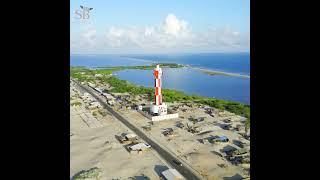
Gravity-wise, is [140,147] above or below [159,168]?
above

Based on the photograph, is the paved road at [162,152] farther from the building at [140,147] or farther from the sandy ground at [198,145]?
the building at [140,147]

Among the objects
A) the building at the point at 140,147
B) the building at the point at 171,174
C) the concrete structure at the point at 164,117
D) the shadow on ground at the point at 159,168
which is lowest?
the shadow on ground at the point at 159,168

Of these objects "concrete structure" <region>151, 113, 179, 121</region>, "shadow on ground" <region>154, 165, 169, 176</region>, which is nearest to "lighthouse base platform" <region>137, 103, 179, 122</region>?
"concrete structure" <region>151, 113, 179, 121</region>

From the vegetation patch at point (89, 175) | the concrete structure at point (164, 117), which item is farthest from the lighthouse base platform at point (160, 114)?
the vegetation patch at point (89, 175)

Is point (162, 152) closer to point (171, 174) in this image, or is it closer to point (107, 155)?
point (107, 155)

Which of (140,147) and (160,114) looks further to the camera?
(160,114)

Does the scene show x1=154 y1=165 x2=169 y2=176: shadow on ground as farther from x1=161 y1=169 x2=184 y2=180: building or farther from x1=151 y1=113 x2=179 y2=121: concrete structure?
x1=151 y1=113 x2=179 y2=121: concrete structure

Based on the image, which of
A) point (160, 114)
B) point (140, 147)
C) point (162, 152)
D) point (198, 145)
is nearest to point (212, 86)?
point (160, 114)
